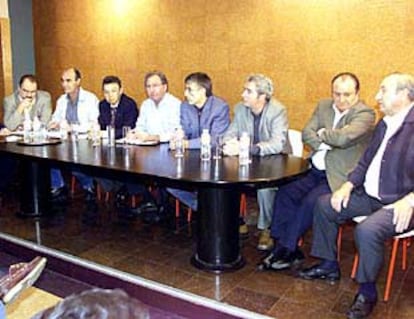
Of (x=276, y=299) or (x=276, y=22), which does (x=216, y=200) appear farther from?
(x=276, y=22)

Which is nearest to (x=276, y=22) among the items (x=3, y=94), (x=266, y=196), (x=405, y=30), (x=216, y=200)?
(x=405, y=30)

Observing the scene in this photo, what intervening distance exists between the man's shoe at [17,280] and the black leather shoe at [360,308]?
1.46m

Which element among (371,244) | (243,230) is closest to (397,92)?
(371,244)

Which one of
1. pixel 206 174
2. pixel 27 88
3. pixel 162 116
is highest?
pixel 27 88

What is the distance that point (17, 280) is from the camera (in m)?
1.72

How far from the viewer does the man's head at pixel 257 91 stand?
3168 mm

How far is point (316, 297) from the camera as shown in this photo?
2.56 m

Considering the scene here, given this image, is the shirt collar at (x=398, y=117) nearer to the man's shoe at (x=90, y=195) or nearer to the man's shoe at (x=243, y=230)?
the man's shoe at (x=243, y=230)

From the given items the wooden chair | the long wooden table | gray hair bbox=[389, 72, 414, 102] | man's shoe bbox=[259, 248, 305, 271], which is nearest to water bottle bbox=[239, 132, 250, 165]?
the long wooden table

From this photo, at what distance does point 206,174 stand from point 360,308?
3.32ft

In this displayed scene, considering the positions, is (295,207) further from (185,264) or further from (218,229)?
(185,264)

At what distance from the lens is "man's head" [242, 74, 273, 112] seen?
3168 millimetres

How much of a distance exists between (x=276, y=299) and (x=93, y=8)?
14.1 feet

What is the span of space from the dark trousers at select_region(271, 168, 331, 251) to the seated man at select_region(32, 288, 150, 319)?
2.10 meters
